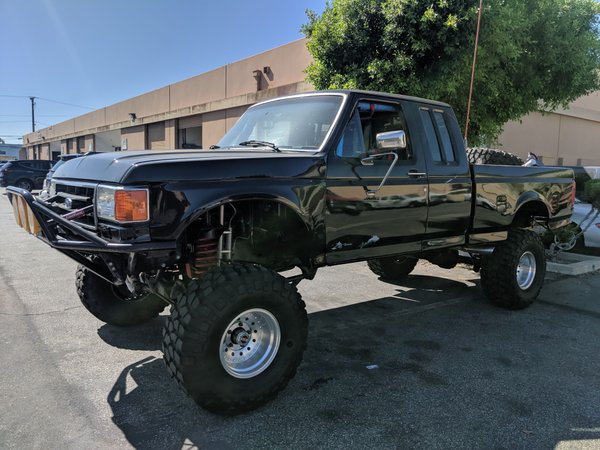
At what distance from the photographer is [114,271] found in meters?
3.19

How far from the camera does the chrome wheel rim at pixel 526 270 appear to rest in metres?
5.63

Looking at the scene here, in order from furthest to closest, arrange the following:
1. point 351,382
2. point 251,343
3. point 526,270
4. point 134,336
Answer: point 526,270 → point 134,336 → point 351,382 → point 251,343

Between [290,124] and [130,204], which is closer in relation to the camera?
[130,204]

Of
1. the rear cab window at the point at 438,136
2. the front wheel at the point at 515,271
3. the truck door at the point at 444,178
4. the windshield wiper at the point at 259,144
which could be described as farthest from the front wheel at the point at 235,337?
the front wheel at the point at 515,271

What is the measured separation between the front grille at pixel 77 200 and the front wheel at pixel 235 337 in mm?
799

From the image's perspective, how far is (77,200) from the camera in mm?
3324

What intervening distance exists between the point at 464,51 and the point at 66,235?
7.16 m

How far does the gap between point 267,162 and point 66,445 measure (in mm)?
2104

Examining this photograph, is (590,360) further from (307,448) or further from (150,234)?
(150,234)

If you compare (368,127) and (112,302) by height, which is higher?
(368,127)

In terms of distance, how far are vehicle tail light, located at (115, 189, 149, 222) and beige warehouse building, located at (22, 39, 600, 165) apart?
1179 cm

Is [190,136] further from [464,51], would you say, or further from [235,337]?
[235,337]

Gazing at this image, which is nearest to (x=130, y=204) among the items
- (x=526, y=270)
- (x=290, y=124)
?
(x=290, y=124)

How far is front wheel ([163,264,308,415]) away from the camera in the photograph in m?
2.84
